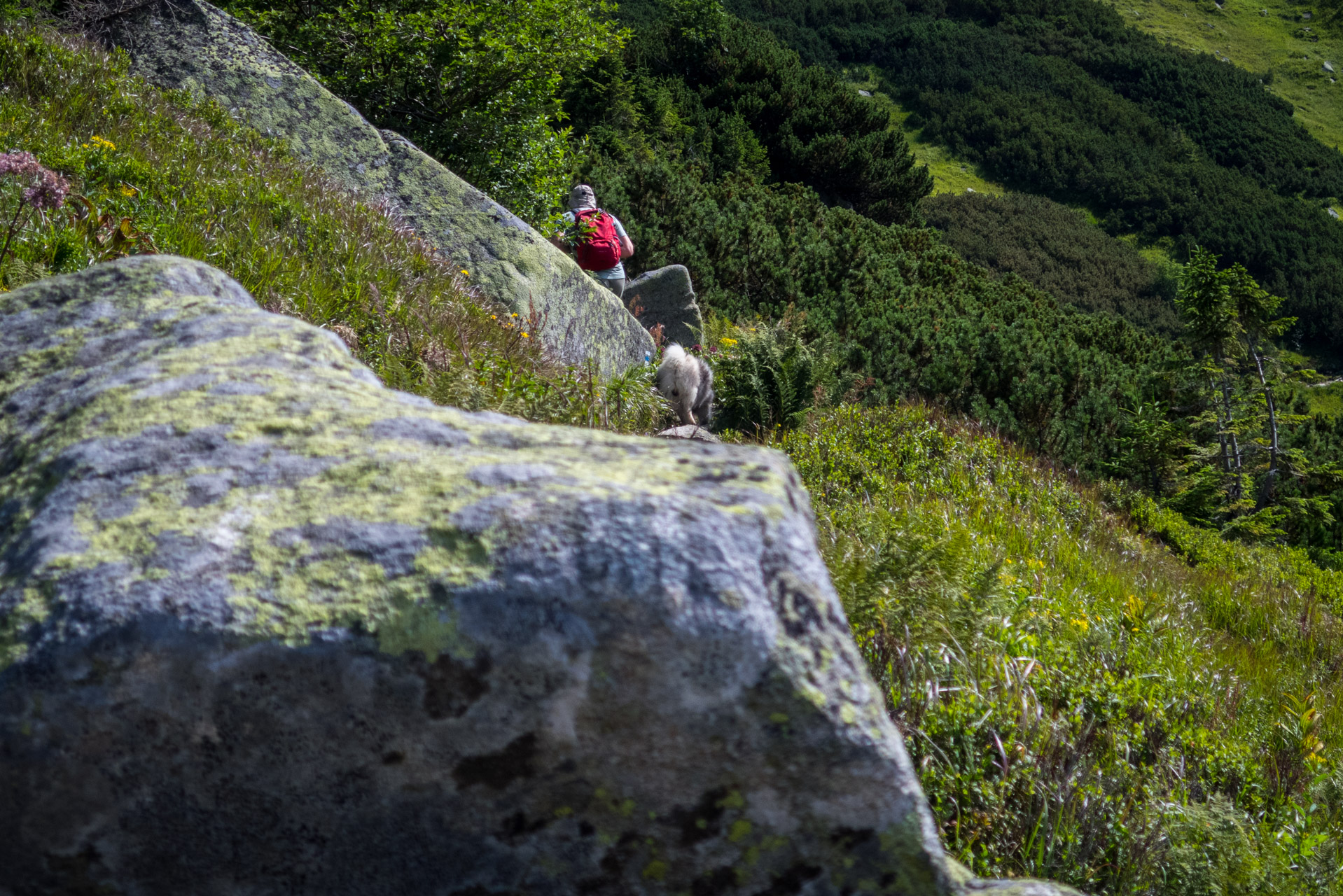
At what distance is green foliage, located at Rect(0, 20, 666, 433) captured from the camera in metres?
3.95

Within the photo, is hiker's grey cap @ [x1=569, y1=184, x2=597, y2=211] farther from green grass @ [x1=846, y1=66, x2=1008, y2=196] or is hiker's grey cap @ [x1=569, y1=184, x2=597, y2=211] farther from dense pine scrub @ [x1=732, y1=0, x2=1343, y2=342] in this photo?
dense pine scrub @ [x1=732, y1=0, x2=1343, y2=342]

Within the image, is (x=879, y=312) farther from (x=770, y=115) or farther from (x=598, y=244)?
(x=770, y=115)

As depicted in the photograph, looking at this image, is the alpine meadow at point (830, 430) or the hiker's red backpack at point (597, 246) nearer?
the alpine meadow at point (830, 430)

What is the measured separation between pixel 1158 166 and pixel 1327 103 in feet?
105

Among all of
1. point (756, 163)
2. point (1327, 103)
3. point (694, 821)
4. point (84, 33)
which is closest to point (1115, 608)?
point (694, 821)

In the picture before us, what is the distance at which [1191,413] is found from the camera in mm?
13594

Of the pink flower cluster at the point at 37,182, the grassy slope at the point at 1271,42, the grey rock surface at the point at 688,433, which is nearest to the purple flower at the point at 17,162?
the pink flower cluster at the point at 37,182

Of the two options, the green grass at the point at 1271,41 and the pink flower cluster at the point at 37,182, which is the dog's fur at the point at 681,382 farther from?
the green grass at the point at 1271,41

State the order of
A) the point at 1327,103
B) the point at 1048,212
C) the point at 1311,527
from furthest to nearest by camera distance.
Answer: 1. the point at 1327,103
2. the point at 1048,212
3. the point at 1311,527

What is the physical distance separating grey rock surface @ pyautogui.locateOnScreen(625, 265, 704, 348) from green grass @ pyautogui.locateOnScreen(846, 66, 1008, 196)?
2001 inches

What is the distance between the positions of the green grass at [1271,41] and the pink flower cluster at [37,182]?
3648 inches

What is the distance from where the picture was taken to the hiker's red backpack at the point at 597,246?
9.46 meters

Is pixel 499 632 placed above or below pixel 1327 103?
below

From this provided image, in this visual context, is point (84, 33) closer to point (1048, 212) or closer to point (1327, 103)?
point (1048, 212)
